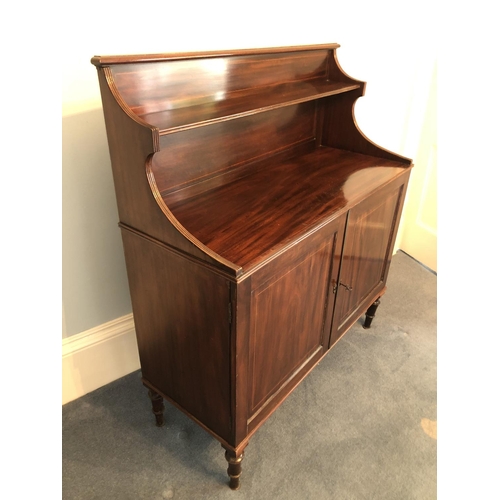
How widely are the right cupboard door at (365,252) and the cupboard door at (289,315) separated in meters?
0.09

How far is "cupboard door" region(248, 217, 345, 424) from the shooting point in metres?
1.13

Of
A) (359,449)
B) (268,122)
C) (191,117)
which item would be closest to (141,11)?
(191,117)

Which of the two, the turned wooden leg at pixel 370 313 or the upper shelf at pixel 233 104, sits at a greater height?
the upper shelf at pixel 233 104

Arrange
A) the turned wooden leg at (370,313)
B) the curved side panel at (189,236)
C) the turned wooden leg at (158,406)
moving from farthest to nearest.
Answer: the turned wooden leg at (370,313) → the turned wooden leg at (158,406) → the curved side panel at (189,236)

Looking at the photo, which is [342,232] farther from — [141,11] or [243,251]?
[141,11]

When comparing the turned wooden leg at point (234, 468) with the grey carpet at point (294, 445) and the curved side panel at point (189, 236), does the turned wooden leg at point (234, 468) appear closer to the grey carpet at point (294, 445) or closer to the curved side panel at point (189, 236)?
the grey carpet at point (294, 445)

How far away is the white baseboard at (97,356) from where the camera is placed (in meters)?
1.59

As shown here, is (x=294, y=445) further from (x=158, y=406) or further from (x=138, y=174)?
(x=138, y=174)

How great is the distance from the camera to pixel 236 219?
1.20m

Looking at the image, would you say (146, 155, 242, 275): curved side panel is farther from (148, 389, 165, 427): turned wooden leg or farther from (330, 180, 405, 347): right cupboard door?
(148, 389, 165, 427): turned wooden leg

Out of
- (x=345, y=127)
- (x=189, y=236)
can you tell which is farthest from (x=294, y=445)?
(x=345, y=127)

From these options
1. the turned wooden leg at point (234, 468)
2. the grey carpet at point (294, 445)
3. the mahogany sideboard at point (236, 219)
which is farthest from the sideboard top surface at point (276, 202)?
the grey carpet at point (294, 445)

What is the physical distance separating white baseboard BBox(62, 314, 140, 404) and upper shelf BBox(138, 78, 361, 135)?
0.88 meters

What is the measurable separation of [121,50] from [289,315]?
94 centimetres
